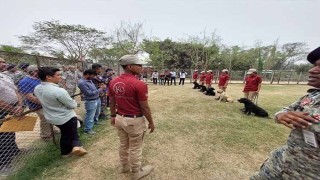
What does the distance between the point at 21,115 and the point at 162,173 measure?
2553mm

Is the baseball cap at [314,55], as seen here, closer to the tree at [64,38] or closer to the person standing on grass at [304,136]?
the person standing on grass at [304,136]

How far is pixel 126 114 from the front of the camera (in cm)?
277

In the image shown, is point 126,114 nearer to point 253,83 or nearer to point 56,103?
point 56,103

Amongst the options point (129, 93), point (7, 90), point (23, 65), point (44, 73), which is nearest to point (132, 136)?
point (129, 93)

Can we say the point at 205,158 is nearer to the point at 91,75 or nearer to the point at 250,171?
the point at 250,171

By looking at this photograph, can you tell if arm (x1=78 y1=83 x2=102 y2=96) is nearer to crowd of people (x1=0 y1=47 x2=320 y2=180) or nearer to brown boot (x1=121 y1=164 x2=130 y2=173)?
crowd of people (x1=0 y1=47 x2=320 y2=180)

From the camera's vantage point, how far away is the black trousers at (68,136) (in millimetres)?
3506

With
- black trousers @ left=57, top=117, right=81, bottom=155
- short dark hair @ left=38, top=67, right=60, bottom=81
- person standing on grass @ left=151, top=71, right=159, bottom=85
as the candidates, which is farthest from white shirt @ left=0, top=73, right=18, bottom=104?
person standing on grass @ left=151, top=71, right=159, bottom=85

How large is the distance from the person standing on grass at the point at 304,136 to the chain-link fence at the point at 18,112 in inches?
140

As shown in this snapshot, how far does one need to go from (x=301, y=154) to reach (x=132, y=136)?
198 centimetres

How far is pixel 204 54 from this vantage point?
31750 millimetres

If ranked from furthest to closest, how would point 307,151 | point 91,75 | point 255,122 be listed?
1. point 255,122
2. point 91,75
3. point 307,151

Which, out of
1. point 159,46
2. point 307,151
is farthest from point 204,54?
point 307,151

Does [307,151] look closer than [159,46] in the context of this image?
Yes
